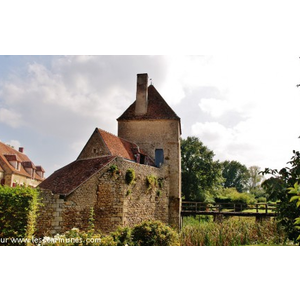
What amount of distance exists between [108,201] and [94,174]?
4.78 ft

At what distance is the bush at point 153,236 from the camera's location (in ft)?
28.6

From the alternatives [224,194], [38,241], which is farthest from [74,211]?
[224,194]

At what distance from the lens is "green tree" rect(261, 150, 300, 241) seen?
4410 millimetres

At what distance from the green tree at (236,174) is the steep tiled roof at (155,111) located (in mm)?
35052

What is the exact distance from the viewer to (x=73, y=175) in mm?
12633

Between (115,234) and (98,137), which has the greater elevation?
(98,137)

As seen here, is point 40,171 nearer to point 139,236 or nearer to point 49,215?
point 49,215

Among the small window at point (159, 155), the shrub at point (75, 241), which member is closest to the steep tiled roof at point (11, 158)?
the small window at point (159, 155)

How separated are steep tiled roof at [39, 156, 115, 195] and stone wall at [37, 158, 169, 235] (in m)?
0.29

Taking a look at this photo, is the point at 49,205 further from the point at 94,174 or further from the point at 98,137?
the point at 98,137

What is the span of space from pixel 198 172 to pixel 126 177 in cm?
1723

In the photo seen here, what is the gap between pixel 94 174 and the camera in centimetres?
1200

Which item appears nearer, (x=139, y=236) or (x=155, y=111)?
(x=139, y=236)

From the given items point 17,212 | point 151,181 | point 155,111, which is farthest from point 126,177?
point 155,111
